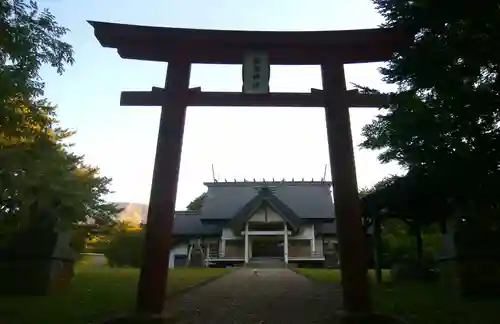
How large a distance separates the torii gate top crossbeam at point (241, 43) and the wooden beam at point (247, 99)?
1.97 ft

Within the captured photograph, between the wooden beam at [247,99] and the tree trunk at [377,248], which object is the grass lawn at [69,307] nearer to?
the wooden beam at [247,99]

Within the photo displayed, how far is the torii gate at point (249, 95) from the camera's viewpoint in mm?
6008

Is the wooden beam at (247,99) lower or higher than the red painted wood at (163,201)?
higher

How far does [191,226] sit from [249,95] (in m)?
25.5

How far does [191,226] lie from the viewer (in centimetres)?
3139

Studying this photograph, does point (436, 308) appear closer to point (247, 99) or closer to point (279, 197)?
point (247, 99)

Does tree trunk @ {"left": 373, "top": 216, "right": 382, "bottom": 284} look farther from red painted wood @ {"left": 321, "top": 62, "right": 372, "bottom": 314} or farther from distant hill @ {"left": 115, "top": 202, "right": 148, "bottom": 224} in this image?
distant hill @ {"left": 115, "top": 202, "right": 148, "bottom": 224}

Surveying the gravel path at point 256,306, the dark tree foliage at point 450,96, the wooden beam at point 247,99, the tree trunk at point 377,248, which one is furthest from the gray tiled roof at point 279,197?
the wooden beam at point 247,99

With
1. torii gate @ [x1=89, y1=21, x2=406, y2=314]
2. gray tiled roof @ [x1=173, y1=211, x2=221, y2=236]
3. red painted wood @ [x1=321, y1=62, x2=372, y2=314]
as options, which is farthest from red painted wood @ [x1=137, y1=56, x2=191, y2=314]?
gray tiled roof @ [x1=173, y1=211, x2=221, y2=236]

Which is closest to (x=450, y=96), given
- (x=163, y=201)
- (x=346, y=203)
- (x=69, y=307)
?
(x=346, y=203)

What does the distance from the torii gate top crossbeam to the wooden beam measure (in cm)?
60

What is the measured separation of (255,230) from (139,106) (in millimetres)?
23634

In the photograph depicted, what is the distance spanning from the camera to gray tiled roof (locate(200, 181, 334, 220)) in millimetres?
31641

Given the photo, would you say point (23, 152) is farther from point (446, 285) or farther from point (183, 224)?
point (183, 224)
